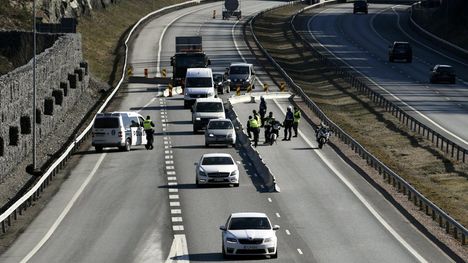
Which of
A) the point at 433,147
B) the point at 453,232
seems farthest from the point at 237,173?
the point at 433,147

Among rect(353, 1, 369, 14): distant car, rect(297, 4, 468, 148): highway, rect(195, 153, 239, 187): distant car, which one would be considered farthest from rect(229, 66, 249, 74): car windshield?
rect(353, 1, 369, 14): distant car

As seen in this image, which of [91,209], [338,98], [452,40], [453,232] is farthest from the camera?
[452,40]

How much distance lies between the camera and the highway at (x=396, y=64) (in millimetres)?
87688

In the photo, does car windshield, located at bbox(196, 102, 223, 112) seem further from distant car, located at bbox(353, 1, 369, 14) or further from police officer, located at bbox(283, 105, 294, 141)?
distant car, located at bbox(353, 1, 369, 14)

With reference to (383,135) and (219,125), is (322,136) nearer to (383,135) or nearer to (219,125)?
(219,125)

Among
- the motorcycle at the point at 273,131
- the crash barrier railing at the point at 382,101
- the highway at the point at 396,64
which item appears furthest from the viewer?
the highway at the point at 396,64

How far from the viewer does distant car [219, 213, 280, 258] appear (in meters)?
38.8

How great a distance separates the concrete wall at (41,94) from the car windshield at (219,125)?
28.8ft

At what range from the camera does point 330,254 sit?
40562 millimetres

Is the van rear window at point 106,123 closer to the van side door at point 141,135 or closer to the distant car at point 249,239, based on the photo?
the van side door at point 141,135

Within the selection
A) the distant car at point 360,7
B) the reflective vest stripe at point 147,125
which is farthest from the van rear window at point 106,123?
the distant car at point 360,7

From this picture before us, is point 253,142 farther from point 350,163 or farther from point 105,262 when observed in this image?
point 105,262

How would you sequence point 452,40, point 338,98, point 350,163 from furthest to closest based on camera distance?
point 452,40, point 338,98, point 350,163

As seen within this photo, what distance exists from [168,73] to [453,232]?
66.2 metres
